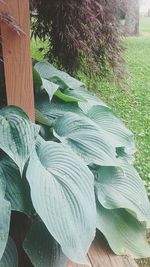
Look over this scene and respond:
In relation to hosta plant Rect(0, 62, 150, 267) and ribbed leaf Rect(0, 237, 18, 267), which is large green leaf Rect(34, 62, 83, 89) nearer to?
hosta plant Rect(0, 62, 150, 267)

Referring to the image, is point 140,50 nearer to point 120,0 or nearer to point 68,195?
point 120,0

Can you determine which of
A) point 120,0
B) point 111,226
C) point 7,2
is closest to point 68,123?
point 111,226

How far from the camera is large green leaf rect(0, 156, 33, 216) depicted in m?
1.23

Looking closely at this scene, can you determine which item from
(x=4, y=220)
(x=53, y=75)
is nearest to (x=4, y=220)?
(x=4, y=220)

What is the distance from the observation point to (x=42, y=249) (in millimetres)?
1240

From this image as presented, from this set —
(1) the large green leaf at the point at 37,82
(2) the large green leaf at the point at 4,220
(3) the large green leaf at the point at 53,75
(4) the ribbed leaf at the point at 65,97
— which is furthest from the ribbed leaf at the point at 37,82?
(2) the large green leaf at the point at 4,220

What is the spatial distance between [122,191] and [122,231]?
17 cm

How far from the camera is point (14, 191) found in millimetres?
1261

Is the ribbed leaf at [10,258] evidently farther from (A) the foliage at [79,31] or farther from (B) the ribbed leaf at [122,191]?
(A) the foliage at [79,31]

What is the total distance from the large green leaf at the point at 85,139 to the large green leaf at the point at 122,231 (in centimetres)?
20

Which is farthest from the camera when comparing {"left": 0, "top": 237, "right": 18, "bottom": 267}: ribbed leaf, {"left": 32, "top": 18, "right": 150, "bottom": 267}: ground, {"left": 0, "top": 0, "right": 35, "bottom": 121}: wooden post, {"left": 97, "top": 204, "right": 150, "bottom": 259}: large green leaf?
{"left": 32, "top": 18, "right": 150, "bottom": 267}: ground

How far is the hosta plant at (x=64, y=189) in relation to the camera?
1.16 meters

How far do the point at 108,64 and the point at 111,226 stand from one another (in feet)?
5.74

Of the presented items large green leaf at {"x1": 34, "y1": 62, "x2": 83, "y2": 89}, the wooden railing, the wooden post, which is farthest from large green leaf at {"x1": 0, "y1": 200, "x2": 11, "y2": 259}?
large green leaf at {"x1": 34, "y1": 62, "x2": 83, "y2": 89}
